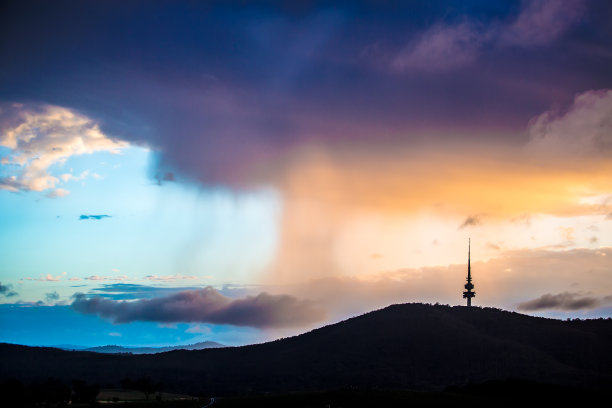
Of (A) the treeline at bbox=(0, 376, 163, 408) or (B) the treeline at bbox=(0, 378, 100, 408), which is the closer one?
(A) the treeline at bbox=(0, 376, 163, 408)

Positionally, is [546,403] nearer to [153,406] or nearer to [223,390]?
[153,406]

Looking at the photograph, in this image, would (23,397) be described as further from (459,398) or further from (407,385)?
(407,385)

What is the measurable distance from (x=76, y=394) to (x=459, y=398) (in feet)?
301

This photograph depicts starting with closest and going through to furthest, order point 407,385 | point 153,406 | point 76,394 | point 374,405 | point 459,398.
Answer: point 374,405 → point 459,398 → point 153,406 → point 76,394 → point 407,385

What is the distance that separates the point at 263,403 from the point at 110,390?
3278 inches

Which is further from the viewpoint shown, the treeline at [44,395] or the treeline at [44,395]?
the treeline at [44,395]

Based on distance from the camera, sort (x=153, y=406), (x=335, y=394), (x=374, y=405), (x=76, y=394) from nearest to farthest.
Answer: (x=374, y=405)
(x=335, y=394)
(x=153, y=406)
(x=76, y=394)

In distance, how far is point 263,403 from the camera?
4737 inches

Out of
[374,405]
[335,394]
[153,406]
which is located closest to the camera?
[374,405]

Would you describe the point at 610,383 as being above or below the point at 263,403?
above

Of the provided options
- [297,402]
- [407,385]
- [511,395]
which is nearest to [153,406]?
[297,402]

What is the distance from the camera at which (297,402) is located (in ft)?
377

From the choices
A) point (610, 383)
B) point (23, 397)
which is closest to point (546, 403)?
point (610, 383)

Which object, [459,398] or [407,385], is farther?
[407,385]
